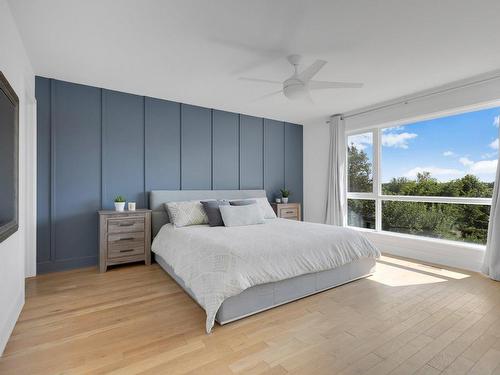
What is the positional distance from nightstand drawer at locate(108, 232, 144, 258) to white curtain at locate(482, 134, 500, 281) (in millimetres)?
4623

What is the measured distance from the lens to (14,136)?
2.11m

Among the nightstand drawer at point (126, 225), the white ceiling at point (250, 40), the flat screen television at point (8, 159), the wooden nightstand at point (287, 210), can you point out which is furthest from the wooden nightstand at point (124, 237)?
the wooden nightstand at point (287, 210)

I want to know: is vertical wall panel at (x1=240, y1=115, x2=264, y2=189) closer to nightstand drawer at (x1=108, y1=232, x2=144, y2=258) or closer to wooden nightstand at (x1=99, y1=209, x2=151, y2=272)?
wooden nightstand at (x1=99, y1=209, x2=151, y2=272)

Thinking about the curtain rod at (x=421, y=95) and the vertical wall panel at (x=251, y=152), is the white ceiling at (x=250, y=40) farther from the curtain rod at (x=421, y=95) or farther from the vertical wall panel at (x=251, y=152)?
the vertical wall panel at (x=251, y=152)

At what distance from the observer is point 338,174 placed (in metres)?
5.19

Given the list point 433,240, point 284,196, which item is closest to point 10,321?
point 284,196

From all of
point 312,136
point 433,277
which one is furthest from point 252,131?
point 433,277

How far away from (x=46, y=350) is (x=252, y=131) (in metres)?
4.48

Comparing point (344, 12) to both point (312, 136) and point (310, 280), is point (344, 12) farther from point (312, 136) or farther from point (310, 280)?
point (312, 136)

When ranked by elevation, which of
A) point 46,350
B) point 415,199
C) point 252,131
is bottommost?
point 46,350

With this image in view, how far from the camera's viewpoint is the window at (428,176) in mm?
3682

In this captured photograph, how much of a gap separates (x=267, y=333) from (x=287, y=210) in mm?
3493

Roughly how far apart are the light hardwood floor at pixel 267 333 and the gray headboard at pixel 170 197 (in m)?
1.22

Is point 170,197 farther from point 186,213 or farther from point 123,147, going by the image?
point 123,147
